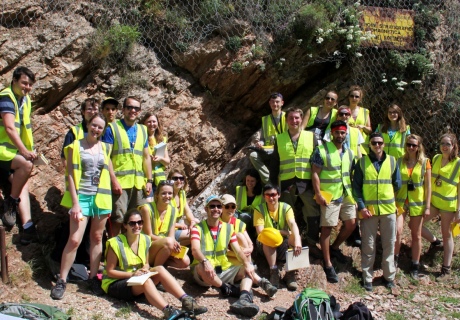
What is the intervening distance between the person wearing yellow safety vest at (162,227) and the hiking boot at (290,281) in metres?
1.37

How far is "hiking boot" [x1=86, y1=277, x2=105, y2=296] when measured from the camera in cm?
617

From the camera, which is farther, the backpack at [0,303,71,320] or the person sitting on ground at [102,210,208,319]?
the person sitting on ground at [102,210,208,319]

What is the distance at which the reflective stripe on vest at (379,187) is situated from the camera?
7188 millimetres

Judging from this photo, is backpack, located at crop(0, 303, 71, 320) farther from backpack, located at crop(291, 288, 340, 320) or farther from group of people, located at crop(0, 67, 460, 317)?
backpack, located at crop(291, 288, 340, 320)

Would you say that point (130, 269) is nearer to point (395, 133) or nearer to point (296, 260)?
point (296, 260)

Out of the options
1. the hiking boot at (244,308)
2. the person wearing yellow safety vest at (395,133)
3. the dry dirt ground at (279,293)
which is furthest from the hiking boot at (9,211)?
the person wearing yellow safety vest at (395,133)

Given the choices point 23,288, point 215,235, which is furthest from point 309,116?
point 23,288

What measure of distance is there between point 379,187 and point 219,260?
2.39 m

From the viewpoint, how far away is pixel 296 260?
678 centimetres

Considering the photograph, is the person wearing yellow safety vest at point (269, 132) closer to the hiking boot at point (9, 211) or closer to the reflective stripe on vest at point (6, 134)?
the reflective stripe on vest at point (6, 134)

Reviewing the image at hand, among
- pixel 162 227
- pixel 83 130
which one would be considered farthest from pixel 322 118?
pixel 83 130

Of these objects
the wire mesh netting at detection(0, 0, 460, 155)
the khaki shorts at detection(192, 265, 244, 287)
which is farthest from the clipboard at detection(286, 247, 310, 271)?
the wire mesh netting at detection(0, 0, 460, 155)

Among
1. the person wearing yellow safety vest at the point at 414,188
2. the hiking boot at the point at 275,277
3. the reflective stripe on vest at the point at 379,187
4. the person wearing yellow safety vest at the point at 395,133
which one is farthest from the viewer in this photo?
the person wearing yellow safety vest at the point at 395,133

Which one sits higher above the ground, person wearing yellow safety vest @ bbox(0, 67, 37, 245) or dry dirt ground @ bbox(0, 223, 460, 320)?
person wearing yellow safety vest @ bbox(0, 67, 37, 245)
